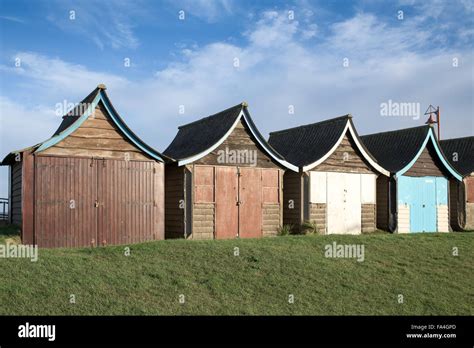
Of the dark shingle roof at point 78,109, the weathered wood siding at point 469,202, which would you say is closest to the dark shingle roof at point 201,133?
the dark shingle roof at point 78,109

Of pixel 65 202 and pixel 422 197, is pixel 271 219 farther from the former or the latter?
pixel 422 197

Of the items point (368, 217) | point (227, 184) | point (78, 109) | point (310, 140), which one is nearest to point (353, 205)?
point (368, 217)

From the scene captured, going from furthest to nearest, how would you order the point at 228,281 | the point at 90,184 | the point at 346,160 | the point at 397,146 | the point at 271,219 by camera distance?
the point at 397,146 < the point at 346,160 < the point at 271,219 < the point at 90,184 < the point at 228,281

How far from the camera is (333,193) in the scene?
2452 centimetres

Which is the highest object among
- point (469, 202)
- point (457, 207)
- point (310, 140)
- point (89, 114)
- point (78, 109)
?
point (78, 109)

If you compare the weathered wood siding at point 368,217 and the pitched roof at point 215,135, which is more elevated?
the pitched roof at point 215,135

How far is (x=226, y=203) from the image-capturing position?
70.7 feet

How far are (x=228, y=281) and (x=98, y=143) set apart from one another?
7805mm

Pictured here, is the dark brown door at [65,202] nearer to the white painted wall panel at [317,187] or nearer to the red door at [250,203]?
the red door at [250,203]

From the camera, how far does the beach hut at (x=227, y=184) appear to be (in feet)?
68.6

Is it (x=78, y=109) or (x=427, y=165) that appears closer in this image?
(x=78, y=109)

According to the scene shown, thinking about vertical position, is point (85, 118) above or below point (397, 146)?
above

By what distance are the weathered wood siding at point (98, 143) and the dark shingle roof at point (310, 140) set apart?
8118 millimetres
